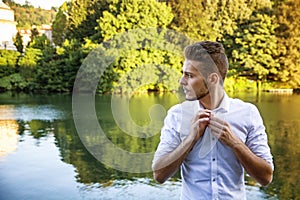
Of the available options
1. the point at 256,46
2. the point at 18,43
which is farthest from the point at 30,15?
the point at 256,46

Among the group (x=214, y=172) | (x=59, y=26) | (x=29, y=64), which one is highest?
(x=59, y=26)

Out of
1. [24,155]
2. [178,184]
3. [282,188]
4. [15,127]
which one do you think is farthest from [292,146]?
[15,127]

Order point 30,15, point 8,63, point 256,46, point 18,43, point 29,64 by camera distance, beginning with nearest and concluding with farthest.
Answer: point 256,46 → point 29,64 → point 8,63 → point 18,43 → point 30,15

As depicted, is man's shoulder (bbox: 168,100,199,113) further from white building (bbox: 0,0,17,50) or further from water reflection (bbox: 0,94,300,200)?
white building (bbox: 0,0,17,50)

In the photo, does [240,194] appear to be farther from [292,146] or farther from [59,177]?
[292,146]

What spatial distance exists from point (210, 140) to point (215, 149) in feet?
0.11

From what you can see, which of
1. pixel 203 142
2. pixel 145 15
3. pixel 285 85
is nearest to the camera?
pixel 203 142

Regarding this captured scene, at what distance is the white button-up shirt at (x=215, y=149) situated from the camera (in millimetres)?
1144

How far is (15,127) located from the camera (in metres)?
11.2

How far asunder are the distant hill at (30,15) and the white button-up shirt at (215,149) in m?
37.8

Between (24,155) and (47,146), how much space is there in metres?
0.84

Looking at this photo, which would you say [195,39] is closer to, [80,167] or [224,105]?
[80,167]

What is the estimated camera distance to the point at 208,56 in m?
1.13

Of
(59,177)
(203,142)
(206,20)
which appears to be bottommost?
(59,177)
